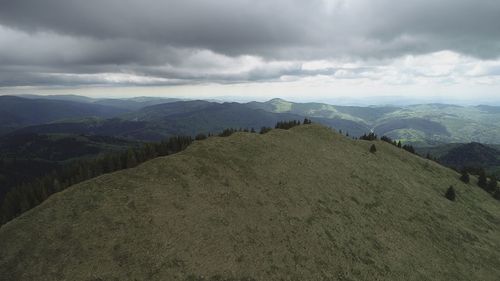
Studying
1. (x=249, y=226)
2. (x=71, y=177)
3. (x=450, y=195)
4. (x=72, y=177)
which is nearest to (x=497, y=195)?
(x=450, y=195)

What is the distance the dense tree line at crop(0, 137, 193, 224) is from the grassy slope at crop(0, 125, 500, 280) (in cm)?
848

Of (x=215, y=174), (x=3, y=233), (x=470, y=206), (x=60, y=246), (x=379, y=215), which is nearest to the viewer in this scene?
(x=60, y=246)

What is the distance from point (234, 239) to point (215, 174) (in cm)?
1438

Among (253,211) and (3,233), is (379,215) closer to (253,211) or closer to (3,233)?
(253,211)

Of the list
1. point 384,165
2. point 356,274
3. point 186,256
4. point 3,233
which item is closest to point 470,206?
point 384,165

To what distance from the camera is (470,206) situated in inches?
2827

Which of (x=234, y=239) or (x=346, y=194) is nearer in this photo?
(x=234, y=239)

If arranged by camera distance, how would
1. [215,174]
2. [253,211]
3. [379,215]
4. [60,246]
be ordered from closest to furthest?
1. [60,246]
2. [253,211]
3. [215,174]
4. [379,215]

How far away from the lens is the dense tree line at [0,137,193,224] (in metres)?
48.0

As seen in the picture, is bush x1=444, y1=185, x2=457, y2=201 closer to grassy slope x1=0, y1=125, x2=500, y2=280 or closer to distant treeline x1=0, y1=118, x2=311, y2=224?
grassy slope x1=0, y1=125, x2=500, y2=280

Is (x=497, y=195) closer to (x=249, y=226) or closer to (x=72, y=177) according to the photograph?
(x=249, y=226)

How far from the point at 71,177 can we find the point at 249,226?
131 ft

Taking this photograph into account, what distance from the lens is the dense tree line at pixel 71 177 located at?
1889 inches

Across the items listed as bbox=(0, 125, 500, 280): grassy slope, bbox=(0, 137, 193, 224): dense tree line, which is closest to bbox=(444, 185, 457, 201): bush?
bbox=(0, 125, 500, 280): grassy slope
